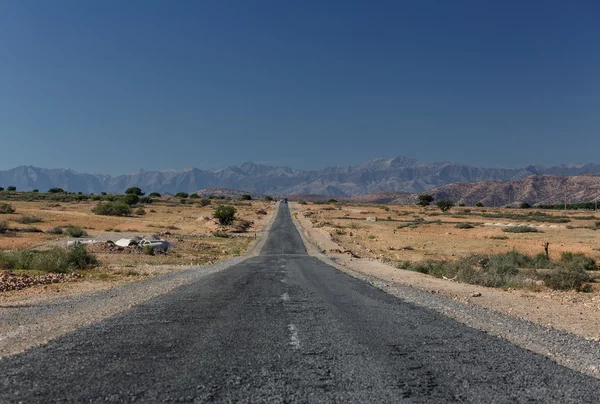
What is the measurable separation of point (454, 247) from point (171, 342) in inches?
1694

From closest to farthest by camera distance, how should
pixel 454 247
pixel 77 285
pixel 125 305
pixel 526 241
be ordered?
pixel 125 305 < pixel 77 285 < pixel 454 247 < pixel 526 241

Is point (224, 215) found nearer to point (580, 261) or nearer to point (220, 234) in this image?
point (220, 234)

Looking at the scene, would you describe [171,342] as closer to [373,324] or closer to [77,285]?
[373,324]

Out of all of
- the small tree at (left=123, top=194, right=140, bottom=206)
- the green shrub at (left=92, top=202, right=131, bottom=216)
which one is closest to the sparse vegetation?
the green shrub at (left=92, top=202, right=131, bottom=216)

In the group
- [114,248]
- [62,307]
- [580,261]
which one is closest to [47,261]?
[62,307]

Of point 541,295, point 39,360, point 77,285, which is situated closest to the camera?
point 39,360

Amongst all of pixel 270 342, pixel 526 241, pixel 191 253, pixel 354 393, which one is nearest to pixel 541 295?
pixel 270 342

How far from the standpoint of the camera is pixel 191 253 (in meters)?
40.3

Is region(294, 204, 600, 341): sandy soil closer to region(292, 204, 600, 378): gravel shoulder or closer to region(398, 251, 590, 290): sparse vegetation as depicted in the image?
region(292, 204, 600, 378): gravel shoulder

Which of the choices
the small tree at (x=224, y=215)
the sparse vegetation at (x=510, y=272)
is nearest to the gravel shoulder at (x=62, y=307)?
the sparse vegetation at (x=510, y=272)

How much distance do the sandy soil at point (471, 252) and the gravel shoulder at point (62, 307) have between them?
34.6 feet

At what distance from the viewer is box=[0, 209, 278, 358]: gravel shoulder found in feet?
32.8

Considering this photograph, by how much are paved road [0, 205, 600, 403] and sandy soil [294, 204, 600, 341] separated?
413 cm

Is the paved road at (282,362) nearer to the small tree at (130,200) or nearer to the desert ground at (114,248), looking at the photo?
the desert ground at (114,248)
